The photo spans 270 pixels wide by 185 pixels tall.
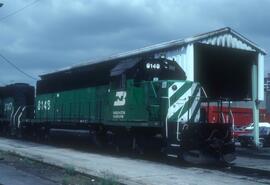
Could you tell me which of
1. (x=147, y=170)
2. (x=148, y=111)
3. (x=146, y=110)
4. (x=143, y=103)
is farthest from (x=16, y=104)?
(x=147, y=170)

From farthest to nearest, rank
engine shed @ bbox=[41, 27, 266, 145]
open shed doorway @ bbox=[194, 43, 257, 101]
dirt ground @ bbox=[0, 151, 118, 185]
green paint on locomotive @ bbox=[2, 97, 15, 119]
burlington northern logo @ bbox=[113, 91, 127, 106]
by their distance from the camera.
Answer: green paint on locomotive @ bbox=[2, 97, 15, 119] → open shed doorway @ bbox=[194, 43, 257, 101] → engine shed @ bbox=[41, 27, 266, 145] → burlington northern logo @ bbox=[113, 91, 127, 106] → dirt ground @ bbox=[0, 151, 118, 185]

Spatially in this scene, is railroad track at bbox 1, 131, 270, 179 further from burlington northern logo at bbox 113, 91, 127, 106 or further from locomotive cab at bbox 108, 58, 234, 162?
burlington northern logo at bbox 113, 91, 127, 106

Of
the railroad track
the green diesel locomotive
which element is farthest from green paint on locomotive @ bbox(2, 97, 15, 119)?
the green diesel locomotive

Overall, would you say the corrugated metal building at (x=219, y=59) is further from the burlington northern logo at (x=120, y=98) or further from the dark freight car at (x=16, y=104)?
the dark freight car at (x=16, y=104)

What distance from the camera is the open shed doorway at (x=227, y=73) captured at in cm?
2261

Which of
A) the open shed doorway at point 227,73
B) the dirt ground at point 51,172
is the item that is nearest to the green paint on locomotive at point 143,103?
the dirt ground at point 51,172

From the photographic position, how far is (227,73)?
24000mm

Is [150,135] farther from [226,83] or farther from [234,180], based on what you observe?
[226,83]

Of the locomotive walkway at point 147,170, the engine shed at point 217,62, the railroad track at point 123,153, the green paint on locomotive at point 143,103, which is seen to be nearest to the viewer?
the locomotive walkway at point 147,170

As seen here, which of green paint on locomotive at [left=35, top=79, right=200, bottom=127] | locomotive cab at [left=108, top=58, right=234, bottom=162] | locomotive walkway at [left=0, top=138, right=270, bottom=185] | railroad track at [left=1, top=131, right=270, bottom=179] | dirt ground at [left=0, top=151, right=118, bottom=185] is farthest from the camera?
green paint on locomotive at [left=35, top=79, right=200, bottom=127]

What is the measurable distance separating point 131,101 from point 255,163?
4.79m

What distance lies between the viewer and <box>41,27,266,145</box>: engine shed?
811 inches

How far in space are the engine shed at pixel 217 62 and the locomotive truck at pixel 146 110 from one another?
93 centimetres

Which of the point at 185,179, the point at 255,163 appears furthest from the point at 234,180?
the point at 255,163
